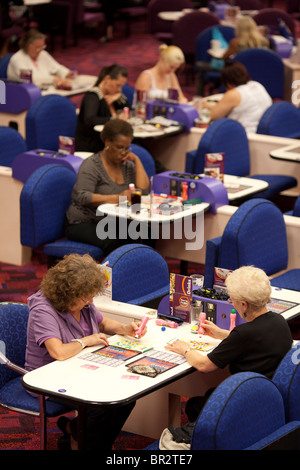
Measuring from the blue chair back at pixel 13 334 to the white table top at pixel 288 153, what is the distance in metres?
3.33

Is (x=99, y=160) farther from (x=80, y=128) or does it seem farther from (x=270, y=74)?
(x=270, y=74)

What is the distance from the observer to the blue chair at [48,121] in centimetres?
757

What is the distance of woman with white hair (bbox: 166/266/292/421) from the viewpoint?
3852mm

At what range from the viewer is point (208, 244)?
18.1 ft

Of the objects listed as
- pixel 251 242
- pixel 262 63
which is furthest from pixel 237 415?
pixel 262 63

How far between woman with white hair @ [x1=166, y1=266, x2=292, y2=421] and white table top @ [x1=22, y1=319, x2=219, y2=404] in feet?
0.45

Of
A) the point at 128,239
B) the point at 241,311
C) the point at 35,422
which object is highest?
the point at 241,311

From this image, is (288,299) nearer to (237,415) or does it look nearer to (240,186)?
(237,415)

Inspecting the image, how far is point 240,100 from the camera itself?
804cm

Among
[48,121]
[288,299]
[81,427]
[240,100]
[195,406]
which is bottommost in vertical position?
[195,406]

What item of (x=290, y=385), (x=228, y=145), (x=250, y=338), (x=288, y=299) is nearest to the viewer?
(x=290, y=385)

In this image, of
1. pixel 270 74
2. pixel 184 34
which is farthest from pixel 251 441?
pixel 184 34

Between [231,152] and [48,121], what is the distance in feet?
4.93

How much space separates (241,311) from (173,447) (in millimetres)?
696
